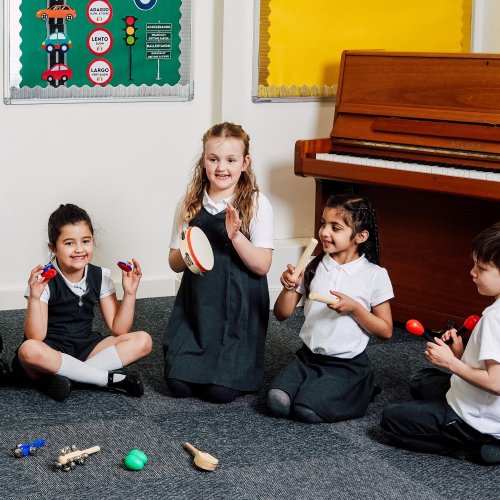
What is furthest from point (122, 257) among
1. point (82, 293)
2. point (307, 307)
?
point (307, 307)

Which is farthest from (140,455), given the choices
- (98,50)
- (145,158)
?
(98,50)

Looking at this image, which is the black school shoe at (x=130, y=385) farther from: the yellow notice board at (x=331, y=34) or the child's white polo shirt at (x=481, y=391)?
the yellow notice board at (x=331, y=34)

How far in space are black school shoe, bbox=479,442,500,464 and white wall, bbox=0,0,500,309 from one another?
178 centimetres

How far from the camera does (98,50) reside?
4039 mm

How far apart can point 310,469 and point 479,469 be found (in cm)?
44

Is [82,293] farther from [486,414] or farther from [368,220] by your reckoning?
[486,414]

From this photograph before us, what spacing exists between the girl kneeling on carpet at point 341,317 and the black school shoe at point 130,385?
41cm

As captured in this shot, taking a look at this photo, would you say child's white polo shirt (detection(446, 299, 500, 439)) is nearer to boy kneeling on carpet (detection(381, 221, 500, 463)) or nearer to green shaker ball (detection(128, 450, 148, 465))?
boy kneeling on carpet (detection(381, 221, 500, 463))

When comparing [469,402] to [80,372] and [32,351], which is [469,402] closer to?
[80,372]

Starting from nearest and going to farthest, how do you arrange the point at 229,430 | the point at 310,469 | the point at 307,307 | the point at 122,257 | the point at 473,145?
the point at 310,469
the point at 229,430
the point at 307,307
the point at 473,145
the point at 122,257

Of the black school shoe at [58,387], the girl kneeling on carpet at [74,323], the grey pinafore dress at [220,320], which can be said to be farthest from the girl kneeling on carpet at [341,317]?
the black school shoe at [58,387]

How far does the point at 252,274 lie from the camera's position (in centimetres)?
312

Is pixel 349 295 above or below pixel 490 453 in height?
above

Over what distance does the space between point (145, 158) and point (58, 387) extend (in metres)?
1.49
